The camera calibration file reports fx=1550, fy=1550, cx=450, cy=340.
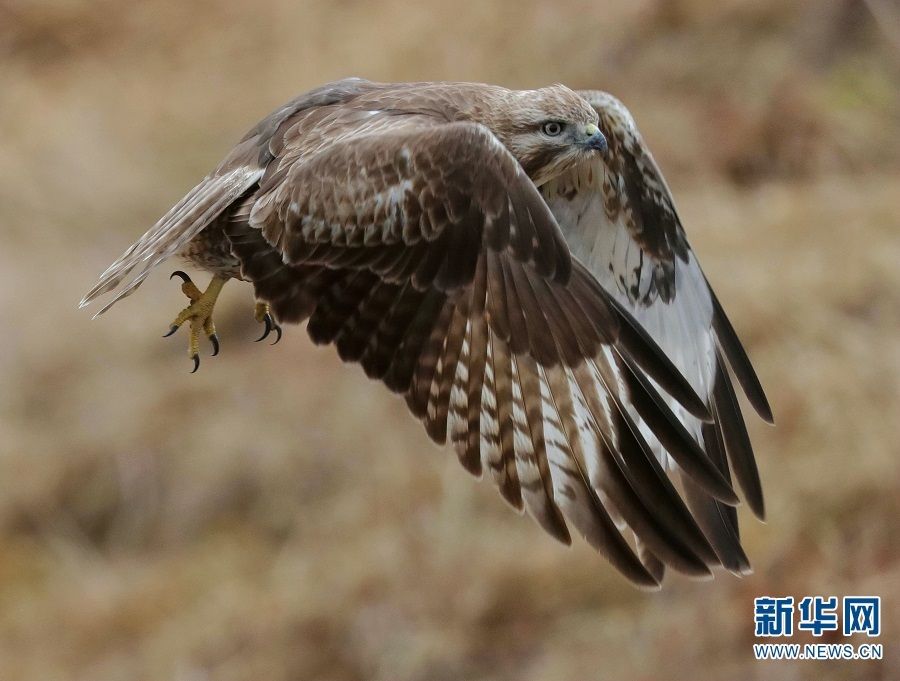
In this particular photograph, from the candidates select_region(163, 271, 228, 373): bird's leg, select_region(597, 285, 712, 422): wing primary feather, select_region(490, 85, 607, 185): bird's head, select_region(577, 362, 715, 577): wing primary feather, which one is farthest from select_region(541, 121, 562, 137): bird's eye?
select_region(163, 271, 228, 373): bird's leg

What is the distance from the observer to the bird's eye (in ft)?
16.2

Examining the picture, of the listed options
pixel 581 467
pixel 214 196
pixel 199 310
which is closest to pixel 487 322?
pixel 581 467

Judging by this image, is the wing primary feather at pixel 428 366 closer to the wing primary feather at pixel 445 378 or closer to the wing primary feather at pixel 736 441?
the wing primary feather at pixel 445 378

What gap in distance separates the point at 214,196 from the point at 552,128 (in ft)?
3.58

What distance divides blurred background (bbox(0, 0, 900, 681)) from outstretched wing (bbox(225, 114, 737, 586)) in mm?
7260

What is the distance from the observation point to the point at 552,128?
495cm

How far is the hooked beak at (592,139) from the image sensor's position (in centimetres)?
496

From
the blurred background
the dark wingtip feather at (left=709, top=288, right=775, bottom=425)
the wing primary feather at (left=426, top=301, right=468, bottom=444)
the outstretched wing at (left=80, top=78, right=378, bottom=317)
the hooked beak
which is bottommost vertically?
the blurred background

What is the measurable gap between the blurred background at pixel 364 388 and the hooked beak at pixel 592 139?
6.92 metres

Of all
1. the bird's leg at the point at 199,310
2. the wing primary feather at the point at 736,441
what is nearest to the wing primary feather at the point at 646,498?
the wing primary feather at the point at 736,441

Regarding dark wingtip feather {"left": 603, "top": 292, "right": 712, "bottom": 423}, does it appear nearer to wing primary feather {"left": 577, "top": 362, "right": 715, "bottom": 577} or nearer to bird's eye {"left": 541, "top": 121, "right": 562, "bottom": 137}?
wing primary feather {"left": 577, "top": 362, "right": 715, "bottom": 577}

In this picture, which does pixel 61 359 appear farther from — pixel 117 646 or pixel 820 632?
pixel 820 632

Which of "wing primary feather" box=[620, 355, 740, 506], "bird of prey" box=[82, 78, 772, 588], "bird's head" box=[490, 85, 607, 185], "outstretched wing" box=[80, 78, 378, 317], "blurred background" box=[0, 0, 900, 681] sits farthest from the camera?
"blurred background" box=[0, 0, 900, 681]

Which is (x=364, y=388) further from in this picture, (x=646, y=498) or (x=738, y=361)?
(x=646, y=498)
